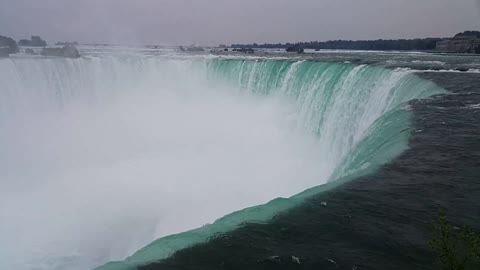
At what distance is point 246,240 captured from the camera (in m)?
4.18

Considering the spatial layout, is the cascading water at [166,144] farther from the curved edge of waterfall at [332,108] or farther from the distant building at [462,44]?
the distant building at [462,44]

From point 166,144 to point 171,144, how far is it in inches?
8.8

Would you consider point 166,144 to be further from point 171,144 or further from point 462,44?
point 462,44

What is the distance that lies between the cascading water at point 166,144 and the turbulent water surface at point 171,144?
5cm

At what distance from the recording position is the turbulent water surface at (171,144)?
856cm

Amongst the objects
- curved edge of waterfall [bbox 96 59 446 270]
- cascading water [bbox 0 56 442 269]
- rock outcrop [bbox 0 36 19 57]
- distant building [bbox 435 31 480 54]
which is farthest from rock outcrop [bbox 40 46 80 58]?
distant building [bbox 435 31 480 54]

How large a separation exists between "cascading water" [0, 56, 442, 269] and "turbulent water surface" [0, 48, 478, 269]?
1.9 inches

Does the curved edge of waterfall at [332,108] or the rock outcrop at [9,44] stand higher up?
the rock outcrop at [9,44]

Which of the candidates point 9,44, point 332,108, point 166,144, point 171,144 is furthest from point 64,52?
point 332,108

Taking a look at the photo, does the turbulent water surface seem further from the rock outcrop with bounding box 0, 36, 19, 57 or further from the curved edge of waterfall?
the rock outcrop with bounding box 0, 36, 19, 57

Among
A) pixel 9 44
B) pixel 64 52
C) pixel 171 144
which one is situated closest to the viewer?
pixel 171 144

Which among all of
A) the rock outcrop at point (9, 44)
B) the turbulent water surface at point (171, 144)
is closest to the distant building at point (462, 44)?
the turbulent water surface at point (171, 144)

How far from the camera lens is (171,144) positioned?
18.8m

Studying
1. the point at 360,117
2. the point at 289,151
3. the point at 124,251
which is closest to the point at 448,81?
the point at 360,117
